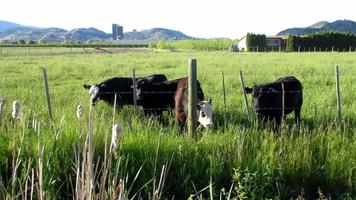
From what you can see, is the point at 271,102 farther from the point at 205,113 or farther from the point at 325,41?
the point at 325,41

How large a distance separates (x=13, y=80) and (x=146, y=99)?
7.85m

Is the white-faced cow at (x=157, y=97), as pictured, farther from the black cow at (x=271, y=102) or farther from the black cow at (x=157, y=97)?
the black cow at (x=271, y=102)

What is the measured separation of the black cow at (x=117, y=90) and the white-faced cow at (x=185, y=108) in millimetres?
1703

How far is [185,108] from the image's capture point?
9906 millimetres

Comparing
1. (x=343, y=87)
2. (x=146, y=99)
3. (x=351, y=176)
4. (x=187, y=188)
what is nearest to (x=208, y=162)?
(x=187, y=188)

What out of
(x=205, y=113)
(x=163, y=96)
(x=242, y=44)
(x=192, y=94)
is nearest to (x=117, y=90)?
(x=163, y=96)

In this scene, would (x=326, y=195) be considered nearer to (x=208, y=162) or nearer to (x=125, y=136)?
(x=208, y=162)

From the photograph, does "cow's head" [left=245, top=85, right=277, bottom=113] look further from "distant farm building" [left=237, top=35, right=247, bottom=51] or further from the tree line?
"distant farm building" [left=237, top=35, right=247, bottom=51]

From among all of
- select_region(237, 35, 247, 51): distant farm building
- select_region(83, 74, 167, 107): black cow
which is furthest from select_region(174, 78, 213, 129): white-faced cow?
select_region(237, 35, 247, 51): distant farm building

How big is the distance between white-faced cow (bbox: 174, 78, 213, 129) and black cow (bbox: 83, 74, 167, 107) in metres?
1.70

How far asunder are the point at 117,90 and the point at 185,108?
331 cm

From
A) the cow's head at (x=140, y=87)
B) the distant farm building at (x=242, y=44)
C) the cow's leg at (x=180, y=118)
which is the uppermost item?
the distant farm building at (x=242, y=44)

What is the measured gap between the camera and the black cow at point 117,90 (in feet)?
40.0

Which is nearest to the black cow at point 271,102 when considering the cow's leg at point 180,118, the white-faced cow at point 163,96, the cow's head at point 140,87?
the white-faced cow at point 163,96
